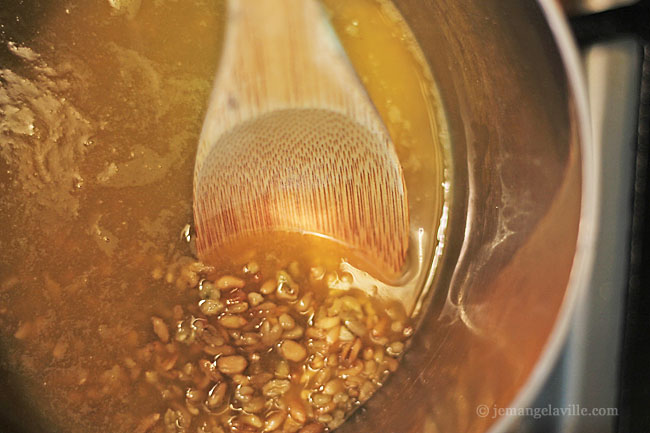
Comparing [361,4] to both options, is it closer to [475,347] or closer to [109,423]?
[475,347]

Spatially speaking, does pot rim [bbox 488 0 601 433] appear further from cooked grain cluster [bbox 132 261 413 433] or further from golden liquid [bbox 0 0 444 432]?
golden liquid [bbox 0 0 444 432]

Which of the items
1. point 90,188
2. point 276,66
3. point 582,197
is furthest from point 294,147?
point 582,197

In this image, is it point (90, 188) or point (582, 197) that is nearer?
point (582, 197)

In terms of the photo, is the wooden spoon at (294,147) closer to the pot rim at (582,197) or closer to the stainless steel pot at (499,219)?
the stainless steel pot at (499,219)

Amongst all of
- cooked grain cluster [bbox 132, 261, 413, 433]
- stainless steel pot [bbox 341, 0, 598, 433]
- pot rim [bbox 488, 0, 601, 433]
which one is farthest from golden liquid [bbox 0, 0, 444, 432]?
pot rim [bbox 488, 0, 601, 433]

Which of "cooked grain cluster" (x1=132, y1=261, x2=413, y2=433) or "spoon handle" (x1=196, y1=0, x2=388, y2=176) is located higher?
"spoon handle" (x1=196, y1=0, x2=388, y2=176)

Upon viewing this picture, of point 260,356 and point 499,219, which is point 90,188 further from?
point 499,219
